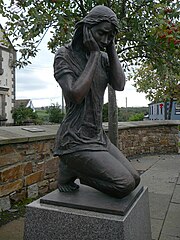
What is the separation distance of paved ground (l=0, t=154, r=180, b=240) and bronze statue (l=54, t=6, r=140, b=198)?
127cm

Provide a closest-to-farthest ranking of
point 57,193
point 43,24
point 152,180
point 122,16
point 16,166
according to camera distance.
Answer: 1. point 57,193
2. point 16,166
3. point 43,24
4. point 122,16
5. point 152,180

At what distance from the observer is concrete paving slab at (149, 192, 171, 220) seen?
3.80 meters

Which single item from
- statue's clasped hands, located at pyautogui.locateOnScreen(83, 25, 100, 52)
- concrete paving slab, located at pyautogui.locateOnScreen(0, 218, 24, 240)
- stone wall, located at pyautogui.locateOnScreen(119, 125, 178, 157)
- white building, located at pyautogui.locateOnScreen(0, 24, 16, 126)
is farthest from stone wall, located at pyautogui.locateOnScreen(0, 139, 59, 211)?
white building, located at pyautogui.locateOnScreen(0, 24, 16, 126)

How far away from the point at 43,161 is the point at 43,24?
7.96ft

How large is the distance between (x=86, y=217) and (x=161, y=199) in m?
2.92

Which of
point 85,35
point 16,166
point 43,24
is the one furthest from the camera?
point 43,24

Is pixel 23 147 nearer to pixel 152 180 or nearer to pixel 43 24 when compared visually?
pixel 43 24

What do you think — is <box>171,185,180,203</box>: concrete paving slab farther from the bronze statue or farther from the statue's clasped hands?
the statue's clasped hands

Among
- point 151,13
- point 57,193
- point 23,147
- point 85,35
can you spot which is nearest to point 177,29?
point 151,13

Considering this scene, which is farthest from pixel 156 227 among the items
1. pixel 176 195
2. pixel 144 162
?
pixel 144 162

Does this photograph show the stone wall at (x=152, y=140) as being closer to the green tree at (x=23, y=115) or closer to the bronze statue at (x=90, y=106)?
the bronze statue at (x=90, y=106)

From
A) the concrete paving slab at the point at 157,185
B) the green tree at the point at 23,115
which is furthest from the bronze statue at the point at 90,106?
the green tree at the point at 23,115

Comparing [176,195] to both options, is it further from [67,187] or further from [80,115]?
[80,115]

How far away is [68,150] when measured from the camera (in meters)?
2.19
